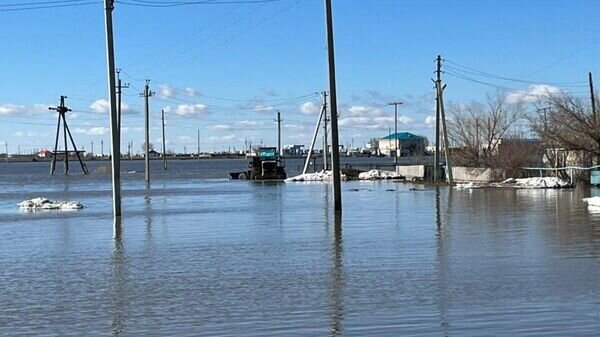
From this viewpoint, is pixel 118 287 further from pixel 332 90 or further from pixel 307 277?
pixel 332 90

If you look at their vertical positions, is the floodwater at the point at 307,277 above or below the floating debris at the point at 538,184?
below

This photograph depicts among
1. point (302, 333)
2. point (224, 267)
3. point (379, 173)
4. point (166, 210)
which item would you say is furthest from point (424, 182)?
point (302, 333)

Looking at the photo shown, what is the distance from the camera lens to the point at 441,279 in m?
12.4

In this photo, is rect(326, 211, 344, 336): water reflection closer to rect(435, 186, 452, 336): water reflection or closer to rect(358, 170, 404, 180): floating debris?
rect(435, 186, 452, 336): water reflection

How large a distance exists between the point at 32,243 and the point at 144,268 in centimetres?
608

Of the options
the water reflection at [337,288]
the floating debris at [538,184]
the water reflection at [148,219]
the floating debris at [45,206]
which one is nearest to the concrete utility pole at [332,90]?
the water reflection at [148,219]

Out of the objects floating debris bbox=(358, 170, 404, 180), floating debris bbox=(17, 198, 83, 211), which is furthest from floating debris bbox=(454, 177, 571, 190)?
floating debris bbox=(17, 198, 83, 211)

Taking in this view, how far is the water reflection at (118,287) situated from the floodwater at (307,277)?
23 mm

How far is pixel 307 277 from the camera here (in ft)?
42.4

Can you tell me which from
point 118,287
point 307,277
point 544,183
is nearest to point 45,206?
point 118,287

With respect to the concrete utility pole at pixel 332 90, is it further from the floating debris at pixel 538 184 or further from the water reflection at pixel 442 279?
the floating debris at pixel 538 184

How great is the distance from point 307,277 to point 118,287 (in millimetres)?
2827

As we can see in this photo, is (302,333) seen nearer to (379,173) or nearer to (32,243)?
(32,243)

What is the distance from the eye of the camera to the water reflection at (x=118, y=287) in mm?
9677
